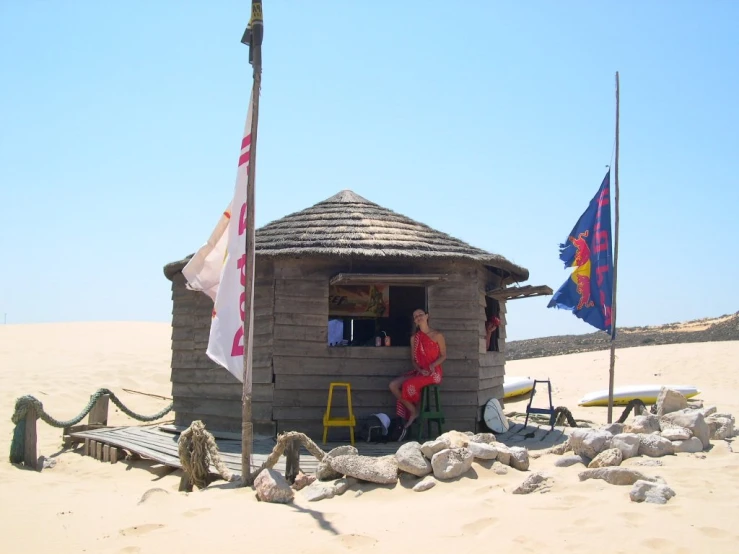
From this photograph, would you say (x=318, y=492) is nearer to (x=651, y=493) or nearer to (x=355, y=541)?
(x=355, y=541)

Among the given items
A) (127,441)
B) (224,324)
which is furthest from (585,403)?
(224,324)

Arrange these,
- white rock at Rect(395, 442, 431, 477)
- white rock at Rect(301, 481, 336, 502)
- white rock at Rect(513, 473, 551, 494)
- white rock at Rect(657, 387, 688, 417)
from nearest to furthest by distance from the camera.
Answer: white rock at Rect(513, 473, 551, 494) < white rock at Rect(301, 481, 336, 502) < white rock at Rect(395, 442, 431, 477) < white rock at Rect(657, 387, 688, 417)

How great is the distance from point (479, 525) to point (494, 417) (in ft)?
19.1

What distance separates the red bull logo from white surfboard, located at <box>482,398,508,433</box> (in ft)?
6.70

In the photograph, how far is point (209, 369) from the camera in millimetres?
11016

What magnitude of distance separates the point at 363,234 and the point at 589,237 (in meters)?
3.35

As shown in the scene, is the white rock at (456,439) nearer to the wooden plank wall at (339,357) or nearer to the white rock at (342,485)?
the white rock at (342,485)

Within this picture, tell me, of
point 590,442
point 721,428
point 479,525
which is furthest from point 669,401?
point 479,525

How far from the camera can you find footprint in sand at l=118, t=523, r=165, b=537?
17.9ft

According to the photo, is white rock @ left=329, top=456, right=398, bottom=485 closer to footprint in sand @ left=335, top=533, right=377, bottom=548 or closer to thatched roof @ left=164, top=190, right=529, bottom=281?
footprint in sand @ left=335, top=533, right=377, bottom=548

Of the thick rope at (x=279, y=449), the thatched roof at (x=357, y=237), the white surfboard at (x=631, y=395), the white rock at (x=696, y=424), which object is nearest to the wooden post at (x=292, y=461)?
the thick rope at (x=279, y=449)

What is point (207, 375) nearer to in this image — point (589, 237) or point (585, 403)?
point (589, 237)

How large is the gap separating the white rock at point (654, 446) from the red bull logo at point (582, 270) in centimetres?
325

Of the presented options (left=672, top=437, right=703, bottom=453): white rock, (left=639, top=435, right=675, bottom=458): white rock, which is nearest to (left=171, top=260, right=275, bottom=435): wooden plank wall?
(left=639, top=435, right=675, bottom=458): white rock
